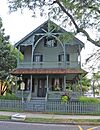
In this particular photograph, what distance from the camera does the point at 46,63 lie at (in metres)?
36.2

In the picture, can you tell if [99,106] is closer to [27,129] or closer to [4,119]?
[4,119]

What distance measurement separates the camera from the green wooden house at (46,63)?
35.0 metres

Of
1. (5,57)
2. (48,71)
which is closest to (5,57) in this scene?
(5,57)

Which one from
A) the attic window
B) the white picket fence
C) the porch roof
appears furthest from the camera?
the attic window

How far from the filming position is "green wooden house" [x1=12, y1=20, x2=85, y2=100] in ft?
115

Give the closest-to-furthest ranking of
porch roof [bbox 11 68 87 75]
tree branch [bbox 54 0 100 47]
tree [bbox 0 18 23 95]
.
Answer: tree branch [bbox 54 0 100 47] < porch roof [bbox 11 68 87 75] < tree [bbox 0 18 23 95]

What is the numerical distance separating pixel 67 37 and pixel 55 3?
3.81 meters

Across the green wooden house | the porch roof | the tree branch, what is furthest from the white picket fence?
the tree branch

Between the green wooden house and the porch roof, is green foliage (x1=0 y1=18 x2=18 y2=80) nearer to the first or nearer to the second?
the green wooden house

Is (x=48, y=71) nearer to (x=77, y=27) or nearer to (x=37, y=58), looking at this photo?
(x=37, y=58)

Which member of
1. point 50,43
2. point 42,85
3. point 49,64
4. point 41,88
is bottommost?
point 41,88

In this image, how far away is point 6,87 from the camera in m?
54.3

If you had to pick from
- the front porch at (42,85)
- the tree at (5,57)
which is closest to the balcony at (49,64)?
the front porch at (42,85)

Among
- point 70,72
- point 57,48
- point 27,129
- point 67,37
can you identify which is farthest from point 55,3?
point 57,48
